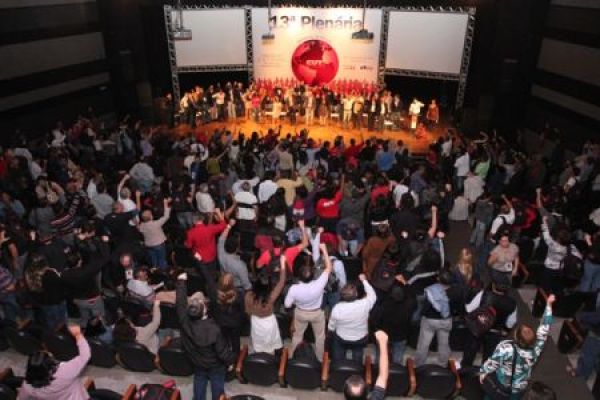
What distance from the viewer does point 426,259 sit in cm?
524

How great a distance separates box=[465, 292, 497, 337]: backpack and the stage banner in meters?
11.2

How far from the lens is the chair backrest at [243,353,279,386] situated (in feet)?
15.9

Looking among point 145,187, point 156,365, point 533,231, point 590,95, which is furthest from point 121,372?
point 590,95

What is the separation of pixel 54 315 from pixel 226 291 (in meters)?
2.51

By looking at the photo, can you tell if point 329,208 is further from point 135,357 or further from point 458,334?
point 135,357

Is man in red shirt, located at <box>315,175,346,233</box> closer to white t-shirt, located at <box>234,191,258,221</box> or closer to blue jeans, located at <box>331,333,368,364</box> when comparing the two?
white t-shirt, located at <box>234,191,258,221</box>

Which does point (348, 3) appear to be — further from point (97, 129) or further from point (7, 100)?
point (7, 100)

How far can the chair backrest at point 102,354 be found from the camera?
5172 millimetres

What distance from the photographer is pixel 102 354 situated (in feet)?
17.3

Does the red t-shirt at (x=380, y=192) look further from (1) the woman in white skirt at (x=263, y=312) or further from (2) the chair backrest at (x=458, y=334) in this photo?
(1) the woman in white skirt at (x=263, y=312)

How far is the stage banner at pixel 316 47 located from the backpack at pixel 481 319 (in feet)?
36.7

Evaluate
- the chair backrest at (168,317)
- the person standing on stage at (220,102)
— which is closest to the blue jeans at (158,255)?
the chair backrest at (168,317)

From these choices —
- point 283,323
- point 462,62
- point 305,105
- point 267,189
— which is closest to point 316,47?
point 305,105

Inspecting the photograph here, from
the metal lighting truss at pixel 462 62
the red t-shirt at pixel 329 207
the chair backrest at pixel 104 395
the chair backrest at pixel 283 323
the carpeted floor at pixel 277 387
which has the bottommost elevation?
the carpeted floor at pixel 277 387
